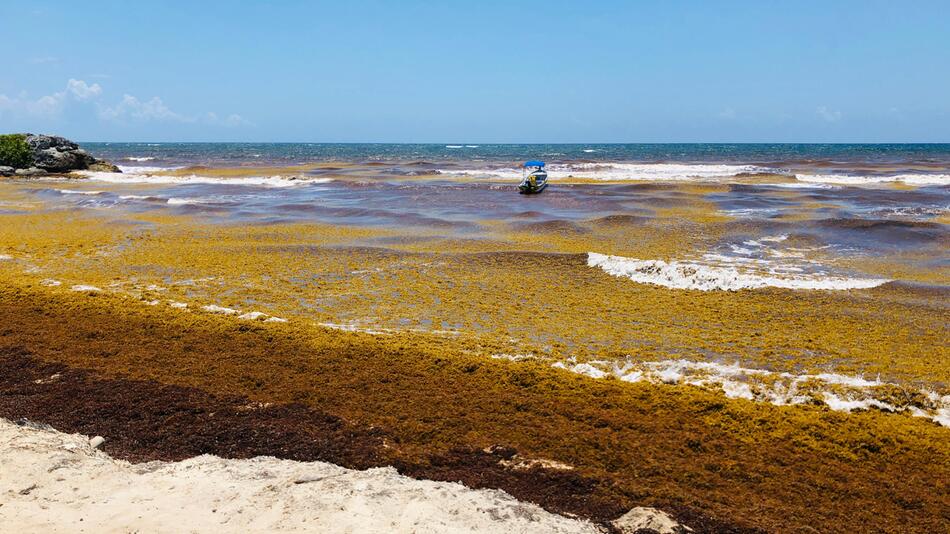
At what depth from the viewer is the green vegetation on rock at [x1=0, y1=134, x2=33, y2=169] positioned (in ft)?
161

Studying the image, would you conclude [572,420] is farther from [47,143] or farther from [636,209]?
[47,143]

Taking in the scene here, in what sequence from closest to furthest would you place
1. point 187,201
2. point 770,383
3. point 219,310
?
point 770,383, point 219,310, point 187,201

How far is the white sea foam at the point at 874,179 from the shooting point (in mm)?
44094

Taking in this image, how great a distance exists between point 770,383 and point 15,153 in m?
58.2

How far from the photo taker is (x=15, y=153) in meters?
49.1

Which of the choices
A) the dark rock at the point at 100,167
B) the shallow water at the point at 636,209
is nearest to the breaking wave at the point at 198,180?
the shallow water at the point at 636,209

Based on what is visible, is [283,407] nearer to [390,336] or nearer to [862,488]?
[390,336]

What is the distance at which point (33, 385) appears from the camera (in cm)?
773

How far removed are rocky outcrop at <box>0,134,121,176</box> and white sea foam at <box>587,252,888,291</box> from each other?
50.4 m

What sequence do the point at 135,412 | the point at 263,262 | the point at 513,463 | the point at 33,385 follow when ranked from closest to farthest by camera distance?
1. the point at 513,463
2. the point at 135,412
3. the point at 33,385
4. the point at 263,262

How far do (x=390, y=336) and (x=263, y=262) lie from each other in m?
7.42

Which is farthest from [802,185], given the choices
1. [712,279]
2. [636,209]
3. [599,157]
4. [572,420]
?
[599,157]

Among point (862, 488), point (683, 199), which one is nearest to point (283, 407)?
point (862, 488)

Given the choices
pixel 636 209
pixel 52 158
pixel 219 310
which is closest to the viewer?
pixel 219 310
